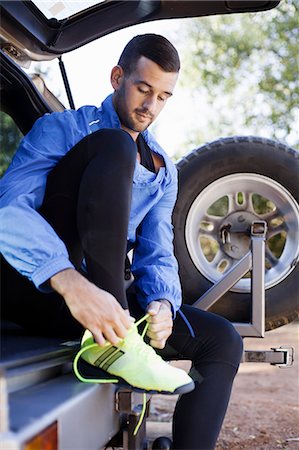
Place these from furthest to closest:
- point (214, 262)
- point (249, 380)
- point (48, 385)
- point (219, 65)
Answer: point (219, 65) < point (249, 380) < point (214, 262) < point (48, 385)

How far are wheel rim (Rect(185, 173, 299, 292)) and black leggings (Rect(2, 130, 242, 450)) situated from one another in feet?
2.02

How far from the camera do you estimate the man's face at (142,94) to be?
6.61 ft

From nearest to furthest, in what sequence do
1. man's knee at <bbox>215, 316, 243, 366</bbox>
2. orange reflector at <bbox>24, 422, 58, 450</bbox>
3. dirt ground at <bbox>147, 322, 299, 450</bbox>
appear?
orange reflector at <bbox>24, 422, 58, 450</bbox> → man's knee at <bbox>215, 316, 243, 366</bbox> → dirt ground at <bbox>147, 322, 299, 450</bbox>

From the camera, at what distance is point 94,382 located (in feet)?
5.12

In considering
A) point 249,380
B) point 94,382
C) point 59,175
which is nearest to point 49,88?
point 59,175

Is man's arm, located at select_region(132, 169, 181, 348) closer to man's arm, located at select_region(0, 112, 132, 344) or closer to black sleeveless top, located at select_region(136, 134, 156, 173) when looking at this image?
black sleeveless top, located at select_region(136, 134, 156, 173)

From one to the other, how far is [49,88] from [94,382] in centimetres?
153

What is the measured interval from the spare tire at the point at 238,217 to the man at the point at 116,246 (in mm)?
448

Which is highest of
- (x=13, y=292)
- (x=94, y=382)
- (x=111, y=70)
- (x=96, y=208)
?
(x=111, y=70)

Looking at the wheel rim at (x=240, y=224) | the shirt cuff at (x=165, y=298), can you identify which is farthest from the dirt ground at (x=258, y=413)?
the wheel rim at (x=240, y=224)

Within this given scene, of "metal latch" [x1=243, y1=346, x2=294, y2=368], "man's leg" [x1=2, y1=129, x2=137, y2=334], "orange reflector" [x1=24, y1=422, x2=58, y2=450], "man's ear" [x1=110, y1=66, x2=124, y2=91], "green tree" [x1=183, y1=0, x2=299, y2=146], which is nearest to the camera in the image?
"orange reflector" [x1=24, y1=422, x2=58, y2=450]

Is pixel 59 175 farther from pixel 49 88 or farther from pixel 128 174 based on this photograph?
pixel 49 88

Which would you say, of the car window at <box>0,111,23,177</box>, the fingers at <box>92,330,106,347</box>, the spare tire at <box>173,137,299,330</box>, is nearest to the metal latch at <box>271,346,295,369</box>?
the spare tire at <box>173,137,299,330</box>

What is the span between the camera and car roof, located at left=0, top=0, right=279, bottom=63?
2.43m
